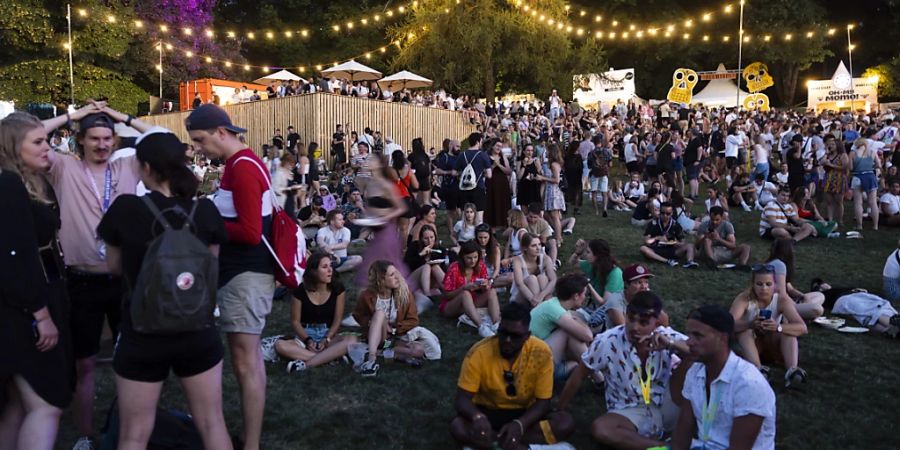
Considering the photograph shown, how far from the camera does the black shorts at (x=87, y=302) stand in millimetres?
3461

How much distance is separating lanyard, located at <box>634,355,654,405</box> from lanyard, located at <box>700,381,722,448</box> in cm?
71

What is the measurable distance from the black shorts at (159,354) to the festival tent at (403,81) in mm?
22975

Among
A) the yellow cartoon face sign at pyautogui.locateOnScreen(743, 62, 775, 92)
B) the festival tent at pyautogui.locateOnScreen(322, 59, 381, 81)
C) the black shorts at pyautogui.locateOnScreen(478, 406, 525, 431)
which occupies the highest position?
the yellow cartoon face sign at pyautogui.locateOnScreen(743, 62, 775, 92)

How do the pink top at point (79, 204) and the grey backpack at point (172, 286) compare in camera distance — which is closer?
the grey backpack at point (172, 286)

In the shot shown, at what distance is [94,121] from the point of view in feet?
11.4

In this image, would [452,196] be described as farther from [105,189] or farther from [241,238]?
[241,238]

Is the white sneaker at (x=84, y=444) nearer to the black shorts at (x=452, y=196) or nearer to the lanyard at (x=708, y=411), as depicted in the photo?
the lanyard at (x=708, y=411)

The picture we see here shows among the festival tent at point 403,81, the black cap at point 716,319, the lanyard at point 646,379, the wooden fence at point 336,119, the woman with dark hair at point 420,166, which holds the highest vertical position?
the festival tent at point 403,81

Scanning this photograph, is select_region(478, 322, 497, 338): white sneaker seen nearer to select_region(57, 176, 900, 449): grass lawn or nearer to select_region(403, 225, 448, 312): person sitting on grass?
select_region(57, 176, 900, 449): grass lawn

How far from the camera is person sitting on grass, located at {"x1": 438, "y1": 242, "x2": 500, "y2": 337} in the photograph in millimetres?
6691

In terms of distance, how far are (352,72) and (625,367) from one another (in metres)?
23.1

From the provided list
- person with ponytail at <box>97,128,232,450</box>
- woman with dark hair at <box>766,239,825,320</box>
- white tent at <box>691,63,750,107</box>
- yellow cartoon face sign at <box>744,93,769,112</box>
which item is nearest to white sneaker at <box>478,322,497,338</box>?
woman with dark hair at <box>766,239,825,320</box>

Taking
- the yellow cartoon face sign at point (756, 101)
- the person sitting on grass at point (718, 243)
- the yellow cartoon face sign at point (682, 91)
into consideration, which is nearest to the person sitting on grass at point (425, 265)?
the person sitting on grass at point (718, 243)

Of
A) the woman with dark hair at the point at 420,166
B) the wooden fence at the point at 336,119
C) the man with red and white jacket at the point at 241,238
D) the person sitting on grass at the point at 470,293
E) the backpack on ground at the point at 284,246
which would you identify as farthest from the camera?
the wooden fence at the point at 336,119
